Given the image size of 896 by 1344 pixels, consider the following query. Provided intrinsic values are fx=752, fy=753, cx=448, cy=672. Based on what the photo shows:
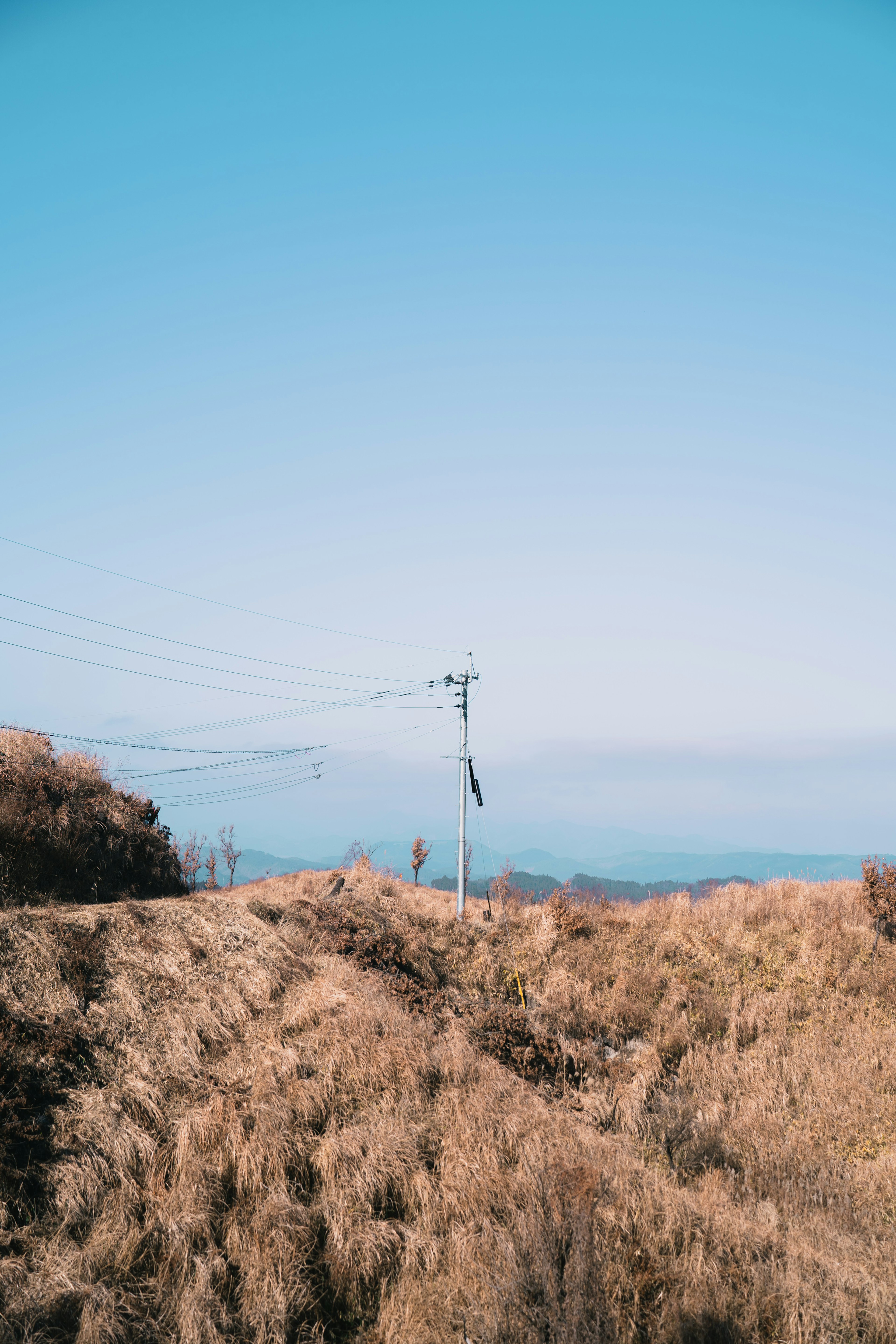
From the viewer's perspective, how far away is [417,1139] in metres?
13.1

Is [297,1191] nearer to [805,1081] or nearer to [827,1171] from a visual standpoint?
[827,1171]

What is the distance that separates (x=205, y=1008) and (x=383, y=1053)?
3.84m

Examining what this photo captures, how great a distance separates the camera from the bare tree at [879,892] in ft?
75.3

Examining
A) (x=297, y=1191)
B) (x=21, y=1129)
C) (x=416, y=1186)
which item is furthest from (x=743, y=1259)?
(x=21, y=1129)

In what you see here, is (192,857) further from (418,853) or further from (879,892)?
(879,892)

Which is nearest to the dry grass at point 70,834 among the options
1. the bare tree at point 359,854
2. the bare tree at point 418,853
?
the bare tree at point 359,854

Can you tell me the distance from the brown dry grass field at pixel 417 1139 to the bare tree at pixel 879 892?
58 cm

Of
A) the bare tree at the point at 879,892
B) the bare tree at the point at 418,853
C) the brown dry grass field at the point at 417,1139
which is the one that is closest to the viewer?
the brown dry grass field at the point at 417,1139

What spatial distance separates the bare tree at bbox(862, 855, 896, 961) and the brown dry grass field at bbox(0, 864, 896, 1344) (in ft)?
1.89

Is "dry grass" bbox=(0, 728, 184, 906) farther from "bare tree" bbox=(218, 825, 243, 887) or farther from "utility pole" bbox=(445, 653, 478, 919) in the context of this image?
"bare tree" bbox=(218, 825, 243, 887)

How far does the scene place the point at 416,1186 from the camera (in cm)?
1202

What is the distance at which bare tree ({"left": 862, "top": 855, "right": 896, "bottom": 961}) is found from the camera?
75.3 ft

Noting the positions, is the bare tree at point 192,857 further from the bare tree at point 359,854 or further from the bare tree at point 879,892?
the bare tree at point 879,892

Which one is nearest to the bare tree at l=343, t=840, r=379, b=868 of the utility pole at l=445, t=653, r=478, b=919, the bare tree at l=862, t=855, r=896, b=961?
the utility pole at l=445, t=653, r=478, b=919
